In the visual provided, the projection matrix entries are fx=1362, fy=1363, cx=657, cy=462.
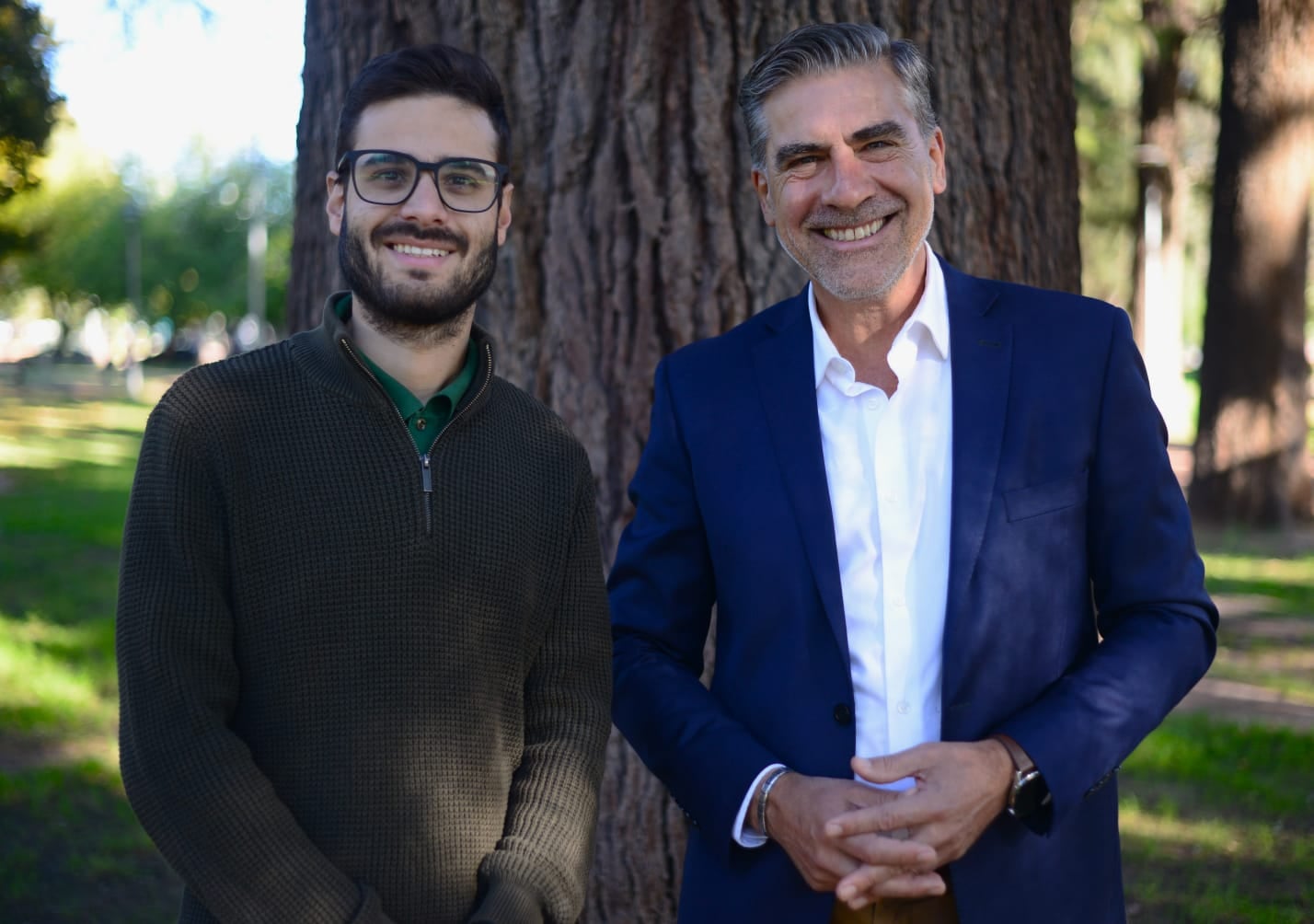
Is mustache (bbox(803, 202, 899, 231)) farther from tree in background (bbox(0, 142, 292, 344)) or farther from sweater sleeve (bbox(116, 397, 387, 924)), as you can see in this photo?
tree in background (bbox(0, 142, 292, 344))

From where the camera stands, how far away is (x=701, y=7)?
3.63m

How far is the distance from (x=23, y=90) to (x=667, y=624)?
9207mm

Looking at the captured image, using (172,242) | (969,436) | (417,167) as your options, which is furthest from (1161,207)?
(172,242)

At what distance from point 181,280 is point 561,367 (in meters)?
64.1

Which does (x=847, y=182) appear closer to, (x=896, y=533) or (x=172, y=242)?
(x=896, y=533)

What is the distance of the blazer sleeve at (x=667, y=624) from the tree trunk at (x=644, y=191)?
1.03m

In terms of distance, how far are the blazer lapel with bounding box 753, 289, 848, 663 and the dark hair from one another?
2.13 feet

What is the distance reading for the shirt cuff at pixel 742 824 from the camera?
2.38 m

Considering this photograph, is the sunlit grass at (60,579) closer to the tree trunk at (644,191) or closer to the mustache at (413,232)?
the tree trunk at (644,191)

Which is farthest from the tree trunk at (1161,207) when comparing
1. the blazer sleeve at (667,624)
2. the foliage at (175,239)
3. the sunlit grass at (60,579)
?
the foliage at (175,239)

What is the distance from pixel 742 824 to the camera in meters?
2.41

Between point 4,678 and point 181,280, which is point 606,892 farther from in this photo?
point 181,280

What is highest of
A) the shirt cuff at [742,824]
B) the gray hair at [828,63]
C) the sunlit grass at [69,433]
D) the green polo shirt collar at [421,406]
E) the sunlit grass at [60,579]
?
the gray hair at [828,63]

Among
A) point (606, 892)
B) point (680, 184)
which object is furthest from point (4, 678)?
point (680, 184)
